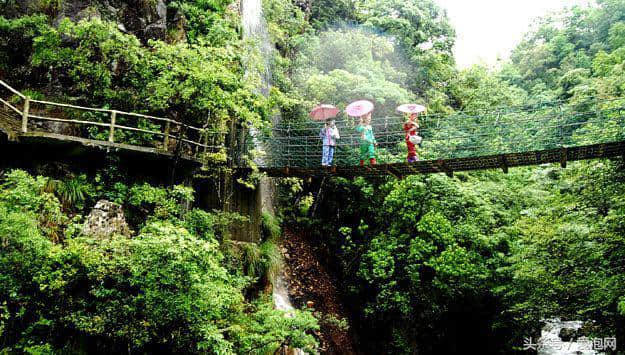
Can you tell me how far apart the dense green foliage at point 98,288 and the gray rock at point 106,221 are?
0.21 m

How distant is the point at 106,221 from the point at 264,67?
17.2 feet

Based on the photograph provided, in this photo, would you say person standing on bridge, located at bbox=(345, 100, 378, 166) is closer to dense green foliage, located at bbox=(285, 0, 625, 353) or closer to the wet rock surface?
dense green foliage, located at bbox=(285, 0, 625, 353)

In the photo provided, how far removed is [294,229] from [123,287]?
6.95 metres

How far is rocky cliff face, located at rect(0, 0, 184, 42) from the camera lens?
34.4ft

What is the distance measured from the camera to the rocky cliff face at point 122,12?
10.5m

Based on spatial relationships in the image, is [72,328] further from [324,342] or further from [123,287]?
[324,342]

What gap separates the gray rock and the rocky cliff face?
447cm

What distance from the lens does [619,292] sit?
7.64m

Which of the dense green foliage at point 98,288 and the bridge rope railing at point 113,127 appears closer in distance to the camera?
the dense green foliage at point 98,288

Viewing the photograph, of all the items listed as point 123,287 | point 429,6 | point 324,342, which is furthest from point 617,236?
point 429,6

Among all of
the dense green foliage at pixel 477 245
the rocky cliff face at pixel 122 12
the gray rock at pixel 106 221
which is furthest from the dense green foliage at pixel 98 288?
the dense green foliage at pixel 477 245

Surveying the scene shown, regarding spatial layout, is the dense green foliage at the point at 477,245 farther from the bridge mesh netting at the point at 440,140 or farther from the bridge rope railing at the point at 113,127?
the bridge rope railing at the point at 113,127

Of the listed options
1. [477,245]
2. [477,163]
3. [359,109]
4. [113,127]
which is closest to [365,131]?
[359,109]

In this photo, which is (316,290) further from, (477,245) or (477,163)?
(477,163)
